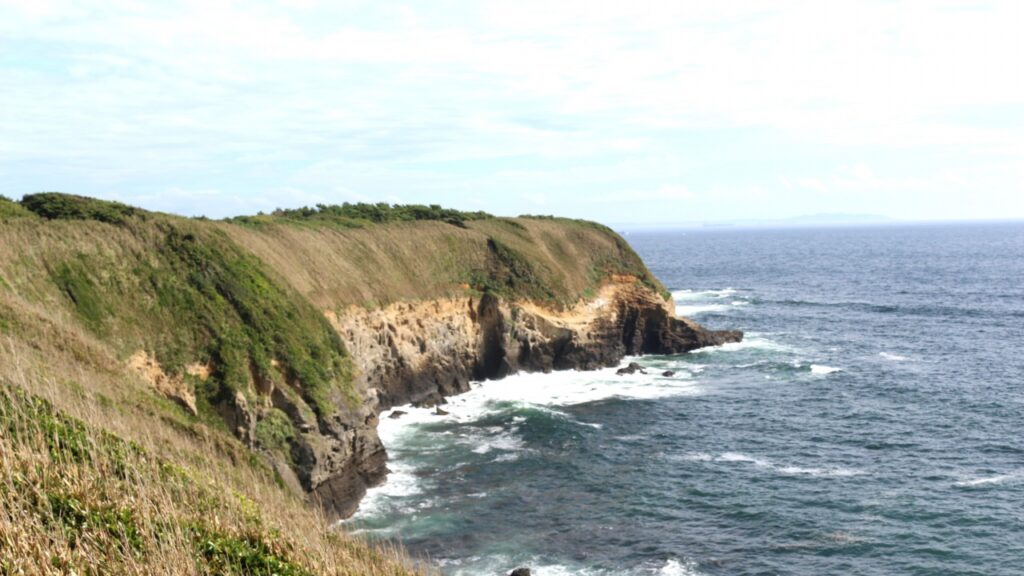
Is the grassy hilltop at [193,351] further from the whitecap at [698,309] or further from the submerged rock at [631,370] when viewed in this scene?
the whitecap at [698,309]

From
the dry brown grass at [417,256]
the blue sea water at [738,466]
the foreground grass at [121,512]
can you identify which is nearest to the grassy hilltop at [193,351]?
the foreground grass at [121,512]

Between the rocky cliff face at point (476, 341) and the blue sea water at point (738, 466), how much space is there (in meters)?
1.81

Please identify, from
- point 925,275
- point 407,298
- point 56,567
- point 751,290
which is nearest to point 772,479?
point 407,298

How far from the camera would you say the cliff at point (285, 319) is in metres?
34.8

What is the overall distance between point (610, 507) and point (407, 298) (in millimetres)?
27594

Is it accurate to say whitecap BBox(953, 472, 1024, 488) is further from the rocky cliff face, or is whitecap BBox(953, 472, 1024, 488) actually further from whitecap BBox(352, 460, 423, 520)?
the rocky cliff face

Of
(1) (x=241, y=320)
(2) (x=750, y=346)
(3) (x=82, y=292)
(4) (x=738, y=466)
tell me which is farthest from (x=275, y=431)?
(2) (x=750, y=346)

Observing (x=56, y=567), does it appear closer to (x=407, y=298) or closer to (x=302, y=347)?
(x=302, y=347)

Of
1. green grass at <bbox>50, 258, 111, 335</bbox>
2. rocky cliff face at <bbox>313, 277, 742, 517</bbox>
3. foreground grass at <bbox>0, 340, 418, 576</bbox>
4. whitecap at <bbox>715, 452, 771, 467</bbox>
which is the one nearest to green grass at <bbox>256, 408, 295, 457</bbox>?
rocky cliff face at <bbox>313, 277, 742, 517</bbox>

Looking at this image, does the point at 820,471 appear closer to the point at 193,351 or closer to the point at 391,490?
the point at 391,490

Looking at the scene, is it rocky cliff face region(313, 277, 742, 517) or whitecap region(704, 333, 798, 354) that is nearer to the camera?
rocky cliff face region(313, 277, 742, 517)

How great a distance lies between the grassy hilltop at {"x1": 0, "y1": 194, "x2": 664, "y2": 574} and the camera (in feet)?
49.6

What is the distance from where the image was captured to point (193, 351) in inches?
1452

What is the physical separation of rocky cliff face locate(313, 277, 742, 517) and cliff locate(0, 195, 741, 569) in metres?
0.15
